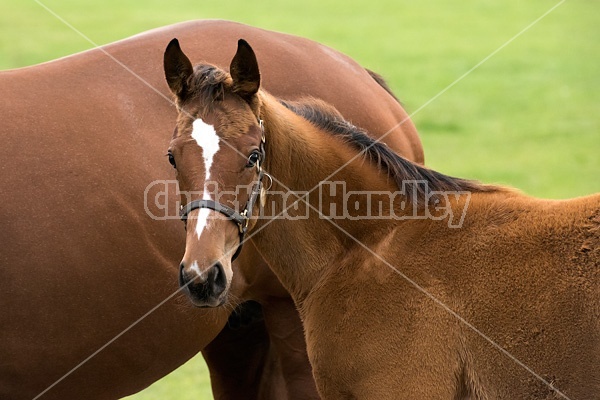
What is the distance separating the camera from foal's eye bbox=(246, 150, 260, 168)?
3.62 m

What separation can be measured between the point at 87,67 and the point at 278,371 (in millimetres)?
2048

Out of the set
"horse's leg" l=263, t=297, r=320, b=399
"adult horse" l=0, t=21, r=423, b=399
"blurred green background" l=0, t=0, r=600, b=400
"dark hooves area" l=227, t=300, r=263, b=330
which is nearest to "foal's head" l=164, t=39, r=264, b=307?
"adult horse" l=0, t=21, r=423, b=399

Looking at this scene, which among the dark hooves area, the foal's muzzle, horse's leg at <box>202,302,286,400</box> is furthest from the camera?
horse's leg at <box>202,302,286,400</box>

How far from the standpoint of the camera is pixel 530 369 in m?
3.54

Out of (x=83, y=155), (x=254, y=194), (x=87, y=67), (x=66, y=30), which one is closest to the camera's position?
(x=254, y=194)

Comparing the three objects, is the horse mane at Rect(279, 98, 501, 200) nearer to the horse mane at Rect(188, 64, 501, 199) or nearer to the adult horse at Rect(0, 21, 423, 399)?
the horse mane at Rect(188, 64, 501, 199)

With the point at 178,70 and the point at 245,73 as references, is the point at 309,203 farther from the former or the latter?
the point at 178,70

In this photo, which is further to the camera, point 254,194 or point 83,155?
point 83,155

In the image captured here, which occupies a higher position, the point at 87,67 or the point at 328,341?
the point at 87,67

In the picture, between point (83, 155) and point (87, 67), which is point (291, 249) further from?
point (87, 67)

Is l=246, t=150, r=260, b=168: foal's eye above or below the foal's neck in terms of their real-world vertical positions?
above

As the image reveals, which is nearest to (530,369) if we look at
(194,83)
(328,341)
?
(328,341)

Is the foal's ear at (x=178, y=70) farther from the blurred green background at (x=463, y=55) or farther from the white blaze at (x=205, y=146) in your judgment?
the blurred green background at (x=463, y=55)

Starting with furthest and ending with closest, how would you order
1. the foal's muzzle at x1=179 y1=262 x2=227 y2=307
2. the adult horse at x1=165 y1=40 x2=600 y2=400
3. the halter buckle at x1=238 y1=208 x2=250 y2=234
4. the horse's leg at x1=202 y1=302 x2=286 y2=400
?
the horse's leg at x1=202 y1=302 x2=286 y2=400
the halter buckle at x1=238 y1=208 x2=250 y2=234
the adult horse at x1=165 y1=40 x2=600 y2=400
the foal's muzzle at x1=179 y1=262 x2=227 y2=307
